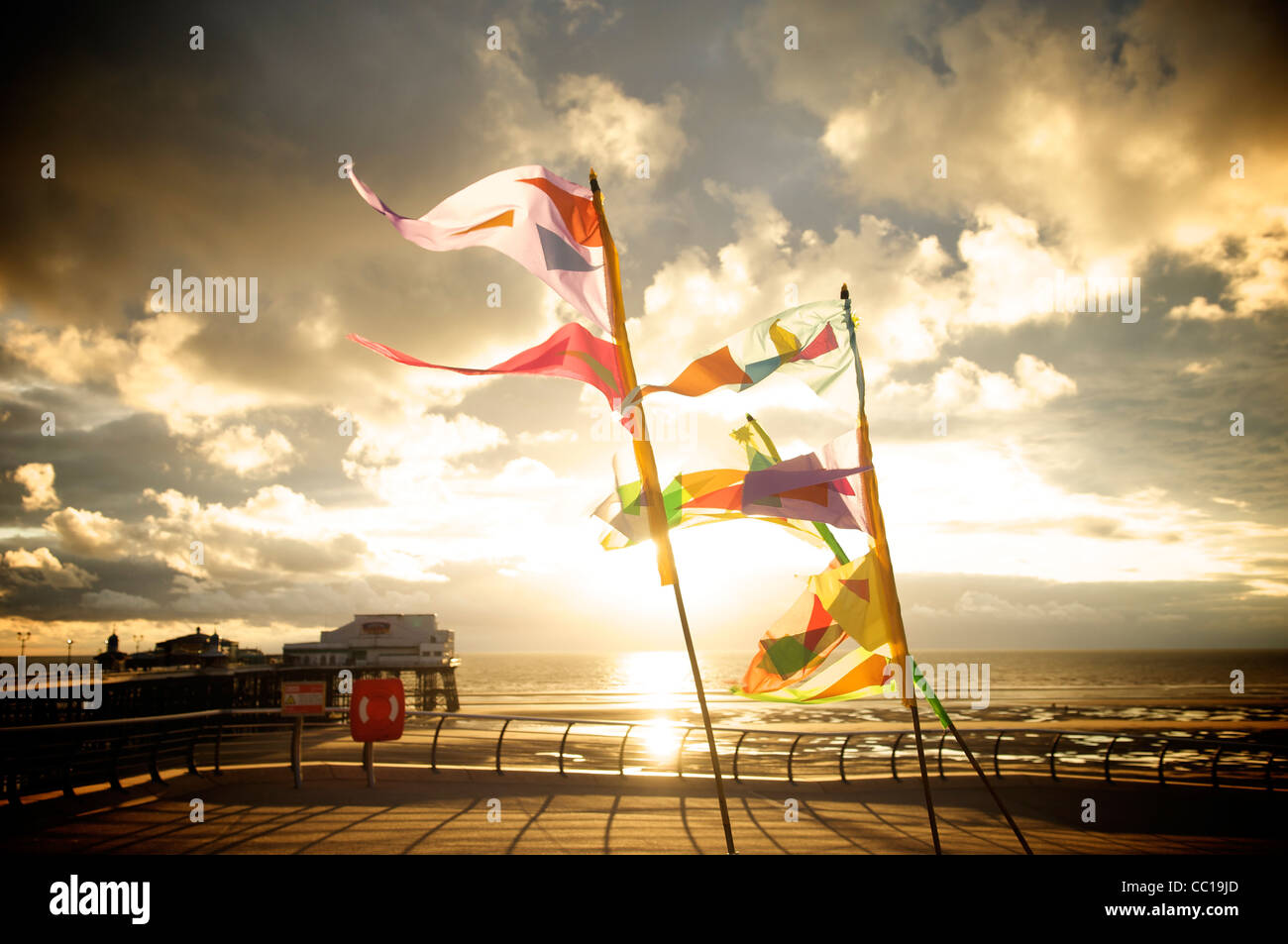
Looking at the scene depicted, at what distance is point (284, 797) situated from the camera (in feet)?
34.3

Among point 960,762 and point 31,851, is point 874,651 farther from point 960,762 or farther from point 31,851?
point 960,762

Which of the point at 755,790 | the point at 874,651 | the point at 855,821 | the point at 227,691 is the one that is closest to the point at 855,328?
the point at 874,651

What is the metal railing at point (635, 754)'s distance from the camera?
465 inches

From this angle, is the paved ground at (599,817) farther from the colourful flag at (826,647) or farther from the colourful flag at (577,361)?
the colourful flag at (577,361)

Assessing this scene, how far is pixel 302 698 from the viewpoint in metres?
10.7

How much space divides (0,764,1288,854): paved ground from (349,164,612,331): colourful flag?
232 inches

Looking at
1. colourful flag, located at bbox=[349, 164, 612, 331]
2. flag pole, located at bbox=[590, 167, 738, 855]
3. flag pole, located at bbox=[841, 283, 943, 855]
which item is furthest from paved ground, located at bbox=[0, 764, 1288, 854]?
colourful flag, located at bbox=[349, 164, 612, 331]

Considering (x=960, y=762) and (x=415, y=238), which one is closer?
(x=415, y=238)

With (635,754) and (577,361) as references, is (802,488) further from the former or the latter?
(635,754)

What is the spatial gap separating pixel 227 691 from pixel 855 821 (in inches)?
2467

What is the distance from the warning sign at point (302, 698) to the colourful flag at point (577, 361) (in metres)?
6.96

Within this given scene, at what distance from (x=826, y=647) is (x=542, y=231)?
4.34 meters

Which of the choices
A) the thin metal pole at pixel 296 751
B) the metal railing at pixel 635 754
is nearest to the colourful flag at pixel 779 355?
the metal railing at pixel 635 754

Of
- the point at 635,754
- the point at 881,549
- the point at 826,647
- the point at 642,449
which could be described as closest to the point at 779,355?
the point at 642,449
